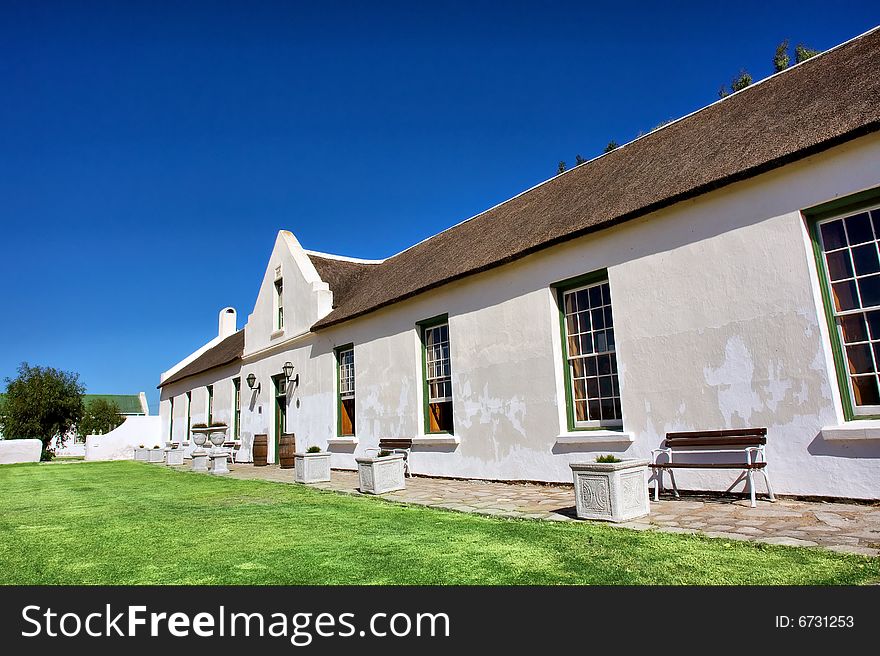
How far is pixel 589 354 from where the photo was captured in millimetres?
10453

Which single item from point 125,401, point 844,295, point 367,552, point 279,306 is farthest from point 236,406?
point 125,401

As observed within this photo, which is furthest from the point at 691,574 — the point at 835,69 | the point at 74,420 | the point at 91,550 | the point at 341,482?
the point at 74,420

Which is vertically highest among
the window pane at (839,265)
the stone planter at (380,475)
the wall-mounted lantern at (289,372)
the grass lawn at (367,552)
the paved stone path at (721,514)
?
the wall-mounted lantern at (289,372)

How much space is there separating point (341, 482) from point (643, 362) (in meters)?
7.21

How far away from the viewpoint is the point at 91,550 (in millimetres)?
5906

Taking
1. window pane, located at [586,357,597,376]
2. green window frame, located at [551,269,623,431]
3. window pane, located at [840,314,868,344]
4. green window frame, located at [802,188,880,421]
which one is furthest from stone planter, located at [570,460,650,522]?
window pane, located at [586,357,597,376]

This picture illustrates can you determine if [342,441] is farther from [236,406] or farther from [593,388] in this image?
[236,406]

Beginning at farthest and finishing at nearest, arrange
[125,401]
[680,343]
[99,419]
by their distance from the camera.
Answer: [125,401], [99,419], [680,343]

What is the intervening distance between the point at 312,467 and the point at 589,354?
21.1 feet

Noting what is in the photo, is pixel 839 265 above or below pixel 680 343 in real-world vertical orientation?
above

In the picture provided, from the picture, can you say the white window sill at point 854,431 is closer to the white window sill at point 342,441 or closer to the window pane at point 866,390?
the window pane at point 866,390

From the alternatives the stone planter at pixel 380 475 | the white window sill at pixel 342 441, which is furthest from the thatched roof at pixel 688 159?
the stone planter at pixel 380 475

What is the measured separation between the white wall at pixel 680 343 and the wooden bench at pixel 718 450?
164 mm

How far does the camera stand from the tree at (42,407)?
33.6 meters
